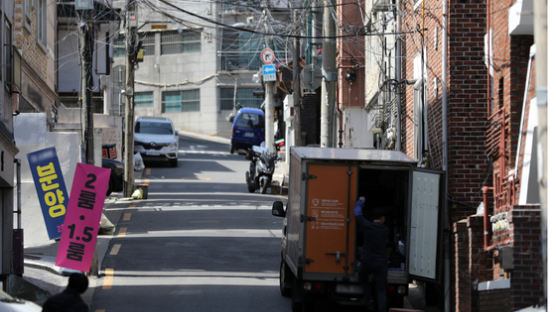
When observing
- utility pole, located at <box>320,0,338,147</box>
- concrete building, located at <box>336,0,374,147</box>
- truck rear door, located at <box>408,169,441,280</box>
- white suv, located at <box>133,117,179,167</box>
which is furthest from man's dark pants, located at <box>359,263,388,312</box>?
white suv, located at <box>133,117,179,167</box>

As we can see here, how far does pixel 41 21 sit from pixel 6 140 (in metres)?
14.7

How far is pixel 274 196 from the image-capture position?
33438 millimetres

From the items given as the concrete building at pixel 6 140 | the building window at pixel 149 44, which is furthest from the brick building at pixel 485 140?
the building window at pixel 149 44

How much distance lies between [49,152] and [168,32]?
170 ft

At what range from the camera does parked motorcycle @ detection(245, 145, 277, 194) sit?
33594mm

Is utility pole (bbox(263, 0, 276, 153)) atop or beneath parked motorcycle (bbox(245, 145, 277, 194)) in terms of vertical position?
atop

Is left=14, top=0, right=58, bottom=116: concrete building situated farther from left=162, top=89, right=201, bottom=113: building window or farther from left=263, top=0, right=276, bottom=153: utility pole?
left=162, top=89, right=201, bottom=113: building window

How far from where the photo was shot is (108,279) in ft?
60.1

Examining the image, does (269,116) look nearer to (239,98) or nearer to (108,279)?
(239,98)

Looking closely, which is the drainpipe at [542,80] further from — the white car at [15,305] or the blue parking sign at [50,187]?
the blue parking sign at [50,187]

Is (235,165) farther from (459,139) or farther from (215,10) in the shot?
(459,139)

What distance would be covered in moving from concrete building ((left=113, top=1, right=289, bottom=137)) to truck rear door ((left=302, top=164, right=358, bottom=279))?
51.3 m

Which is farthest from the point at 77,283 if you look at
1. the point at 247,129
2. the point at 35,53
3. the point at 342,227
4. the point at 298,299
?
the point at 247,129

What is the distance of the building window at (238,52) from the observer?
66438 mm
